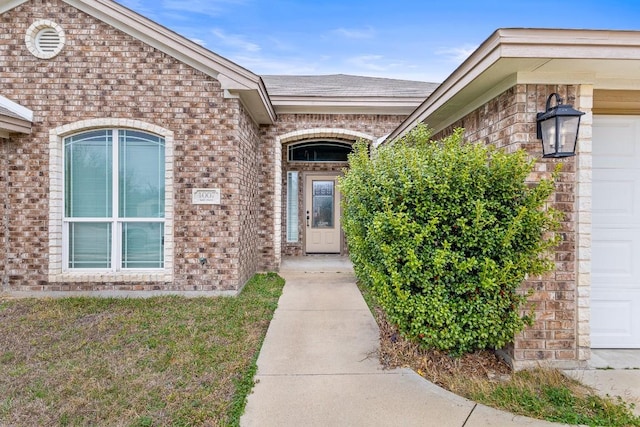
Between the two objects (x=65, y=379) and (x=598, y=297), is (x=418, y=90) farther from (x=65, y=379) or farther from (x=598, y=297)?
(x=65, y=379)

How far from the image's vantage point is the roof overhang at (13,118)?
4949mm

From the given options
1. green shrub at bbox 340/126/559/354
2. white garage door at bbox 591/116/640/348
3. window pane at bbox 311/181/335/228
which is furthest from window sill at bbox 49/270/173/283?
white garage door at bbox 591/116/640/348

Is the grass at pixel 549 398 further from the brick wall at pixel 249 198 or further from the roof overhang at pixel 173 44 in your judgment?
the roof overhang at pixel 173 44

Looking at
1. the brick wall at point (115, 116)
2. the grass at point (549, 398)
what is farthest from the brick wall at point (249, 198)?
the grass at point (549, 398)

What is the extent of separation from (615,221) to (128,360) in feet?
15.8

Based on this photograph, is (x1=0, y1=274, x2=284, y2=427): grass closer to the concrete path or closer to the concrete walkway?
the concrete walkway

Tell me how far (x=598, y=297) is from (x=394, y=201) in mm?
→ 2271

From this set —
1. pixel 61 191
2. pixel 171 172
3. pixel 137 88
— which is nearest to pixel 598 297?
pixel 171 172

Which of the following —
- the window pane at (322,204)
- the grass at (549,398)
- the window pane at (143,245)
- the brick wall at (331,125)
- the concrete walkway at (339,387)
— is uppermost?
the brick wall at (331,125)

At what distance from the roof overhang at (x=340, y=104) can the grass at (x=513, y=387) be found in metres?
5.39

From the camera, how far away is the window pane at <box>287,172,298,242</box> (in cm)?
927

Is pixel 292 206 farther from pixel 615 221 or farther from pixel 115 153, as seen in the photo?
pixel 615 221

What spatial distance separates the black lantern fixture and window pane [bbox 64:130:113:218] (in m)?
5.88

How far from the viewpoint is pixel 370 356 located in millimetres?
3414
